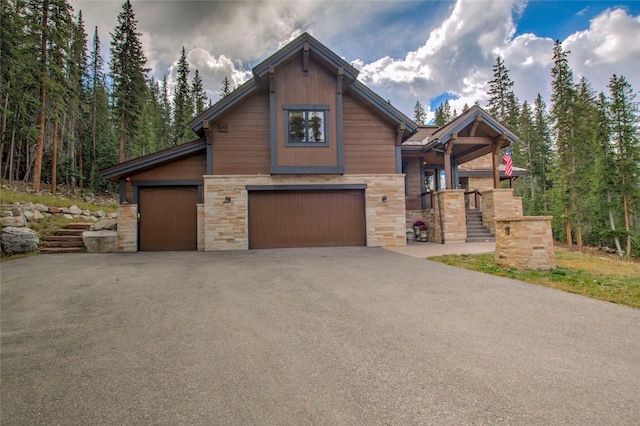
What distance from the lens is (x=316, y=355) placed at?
2.62 m

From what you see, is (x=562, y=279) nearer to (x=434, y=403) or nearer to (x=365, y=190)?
(x=434, y=403)

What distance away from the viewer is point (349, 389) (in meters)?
2.09

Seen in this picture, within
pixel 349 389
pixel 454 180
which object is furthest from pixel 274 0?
pixel 349 389

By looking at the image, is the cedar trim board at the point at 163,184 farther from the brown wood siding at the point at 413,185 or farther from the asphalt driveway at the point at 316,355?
A: the brown wood siding at the point at 413,185

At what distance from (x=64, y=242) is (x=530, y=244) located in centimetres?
1376

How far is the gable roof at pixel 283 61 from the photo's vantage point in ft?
33.5

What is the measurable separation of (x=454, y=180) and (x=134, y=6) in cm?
2566

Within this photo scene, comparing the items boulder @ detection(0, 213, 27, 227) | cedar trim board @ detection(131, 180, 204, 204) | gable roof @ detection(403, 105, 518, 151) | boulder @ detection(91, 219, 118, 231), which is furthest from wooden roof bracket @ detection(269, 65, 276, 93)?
boulder @ detection(0, 213, 27, 227)

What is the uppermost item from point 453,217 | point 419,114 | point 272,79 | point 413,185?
point 419,114

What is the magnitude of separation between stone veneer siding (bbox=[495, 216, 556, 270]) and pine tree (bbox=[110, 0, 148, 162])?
937 inches

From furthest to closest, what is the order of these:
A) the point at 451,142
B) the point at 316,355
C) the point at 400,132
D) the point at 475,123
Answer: the point at 475,123, the point at 451,142, the point at 400,132, the point at 316,355

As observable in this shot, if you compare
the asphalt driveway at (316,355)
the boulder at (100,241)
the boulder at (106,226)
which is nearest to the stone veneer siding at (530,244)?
the asphalt driveway at (316,355)

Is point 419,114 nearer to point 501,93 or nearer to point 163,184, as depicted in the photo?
point 501,93

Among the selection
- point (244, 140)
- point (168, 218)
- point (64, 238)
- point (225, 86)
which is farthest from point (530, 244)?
point (225, 86)
